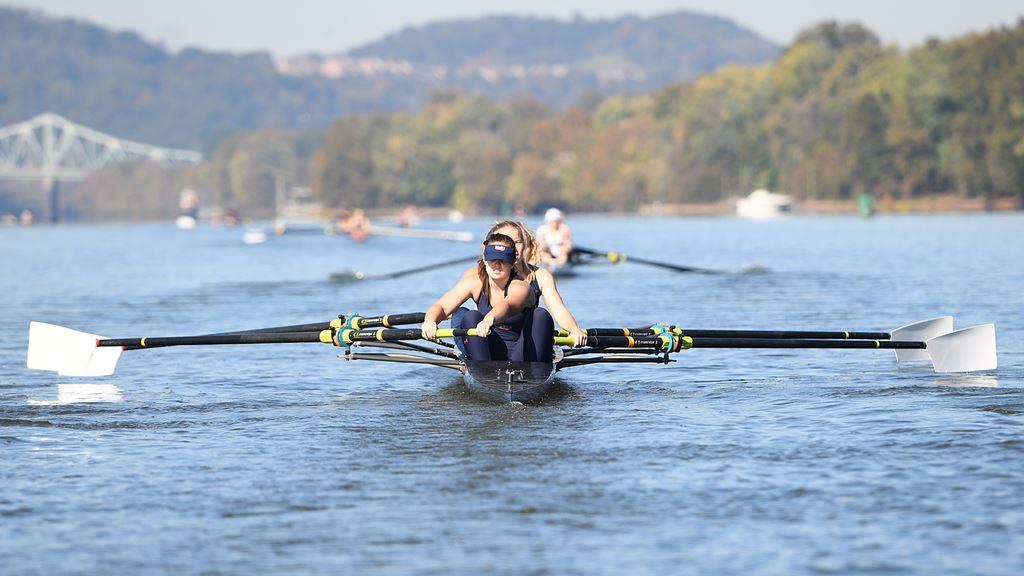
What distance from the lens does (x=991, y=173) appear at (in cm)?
11612

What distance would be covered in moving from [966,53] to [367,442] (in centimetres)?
12132

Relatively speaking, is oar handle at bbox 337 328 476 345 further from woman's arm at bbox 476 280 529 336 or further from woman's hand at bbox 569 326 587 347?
woman's hand at bbox 569 326 587 347

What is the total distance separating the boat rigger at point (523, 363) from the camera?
12914mm

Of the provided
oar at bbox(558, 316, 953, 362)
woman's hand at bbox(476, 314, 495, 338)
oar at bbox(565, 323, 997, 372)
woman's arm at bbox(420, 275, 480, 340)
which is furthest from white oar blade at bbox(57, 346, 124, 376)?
oar at bbox(565, 323, 997, 372)

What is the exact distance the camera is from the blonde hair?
12.8 metres

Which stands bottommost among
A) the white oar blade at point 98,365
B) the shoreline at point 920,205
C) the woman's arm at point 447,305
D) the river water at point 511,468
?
the river water at point 511,468

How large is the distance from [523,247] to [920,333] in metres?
5.58

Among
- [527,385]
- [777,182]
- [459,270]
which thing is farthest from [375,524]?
[777,182]

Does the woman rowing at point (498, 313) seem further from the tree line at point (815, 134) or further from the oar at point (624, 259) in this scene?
the tree line at point (815, 134)

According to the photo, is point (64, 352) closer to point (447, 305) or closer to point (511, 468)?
point (447, 305)

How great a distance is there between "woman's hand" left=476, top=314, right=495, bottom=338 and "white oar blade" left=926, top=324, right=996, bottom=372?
16.5ft

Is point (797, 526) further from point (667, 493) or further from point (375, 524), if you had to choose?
point (375, 524)

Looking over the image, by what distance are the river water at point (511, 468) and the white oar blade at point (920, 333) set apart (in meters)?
0.20

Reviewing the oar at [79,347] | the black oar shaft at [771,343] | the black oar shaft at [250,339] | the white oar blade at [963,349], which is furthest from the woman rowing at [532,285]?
the white oar blade at [963,349]
